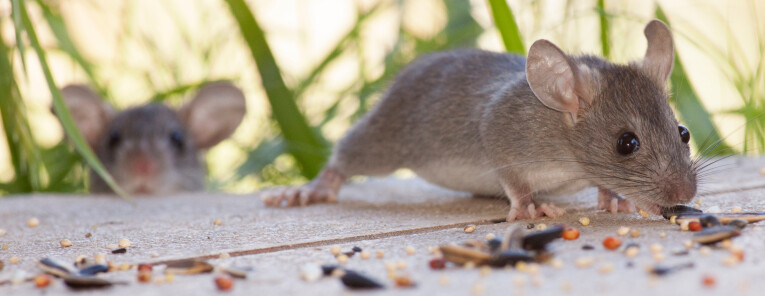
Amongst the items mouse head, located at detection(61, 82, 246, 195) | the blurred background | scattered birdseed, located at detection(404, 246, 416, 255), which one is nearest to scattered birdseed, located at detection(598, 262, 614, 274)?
scattered birdseed, located at detection(404, 246, 416, 255)

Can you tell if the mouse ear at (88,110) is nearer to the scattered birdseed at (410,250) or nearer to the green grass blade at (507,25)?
the green grass blade at (507,25)

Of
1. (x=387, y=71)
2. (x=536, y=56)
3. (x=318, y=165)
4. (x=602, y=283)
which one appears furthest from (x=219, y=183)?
(x=602, y=283)

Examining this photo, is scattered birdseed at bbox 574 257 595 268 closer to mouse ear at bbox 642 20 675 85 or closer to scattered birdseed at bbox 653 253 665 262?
scattered birdseed at bbox 653 253 665 262

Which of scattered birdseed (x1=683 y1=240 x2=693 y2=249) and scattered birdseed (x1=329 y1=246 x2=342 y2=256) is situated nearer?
scattered birdseed (x1=683 y1=240 x2=693 y2=249)

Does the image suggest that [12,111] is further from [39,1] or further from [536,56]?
[536,56]

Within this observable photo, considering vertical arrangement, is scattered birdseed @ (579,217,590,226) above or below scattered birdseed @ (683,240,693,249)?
above
